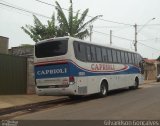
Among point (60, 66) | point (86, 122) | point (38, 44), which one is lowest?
point (86, 122)

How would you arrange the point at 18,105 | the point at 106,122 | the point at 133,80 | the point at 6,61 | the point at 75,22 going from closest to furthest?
1. the point at 106,122
2. the point at 18,105
3. the point at 6,61
4. the point at 133,80
5. the point at 75,22

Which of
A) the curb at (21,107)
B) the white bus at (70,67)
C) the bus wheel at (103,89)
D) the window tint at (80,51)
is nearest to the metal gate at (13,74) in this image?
the white bus at (70,67)

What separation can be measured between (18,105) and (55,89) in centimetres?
219

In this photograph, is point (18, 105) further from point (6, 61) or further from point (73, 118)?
point (73, 118)

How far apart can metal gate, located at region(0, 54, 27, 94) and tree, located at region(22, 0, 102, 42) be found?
9443 millimetres

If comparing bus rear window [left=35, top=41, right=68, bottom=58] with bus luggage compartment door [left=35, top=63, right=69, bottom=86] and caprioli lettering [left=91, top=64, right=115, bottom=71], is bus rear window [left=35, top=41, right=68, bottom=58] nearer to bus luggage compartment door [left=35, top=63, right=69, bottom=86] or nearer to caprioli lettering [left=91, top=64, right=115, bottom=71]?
bus luggage compartment door [left=35, top=63, right=69, bottom=86]

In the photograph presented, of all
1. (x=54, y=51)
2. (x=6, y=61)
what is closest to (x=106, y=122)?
(x=54, y=51)

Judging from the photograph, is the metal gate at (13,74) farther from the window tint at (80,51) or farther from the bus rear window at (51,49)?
the window tint at (80,51)

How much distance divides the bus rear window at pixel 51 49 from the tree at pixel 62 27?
11619mm

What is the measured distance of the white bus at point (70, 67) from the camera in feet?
61.0

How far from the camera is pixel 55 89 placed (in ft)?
61.9

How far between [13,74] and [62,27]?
11010 mm

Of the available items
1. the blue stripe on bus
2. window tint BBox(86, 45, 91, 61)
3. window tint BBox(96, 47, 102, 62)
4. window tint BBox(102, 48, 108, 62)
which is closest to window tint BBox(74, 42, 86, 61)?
window tint BBox(86, 45, 91, 61)

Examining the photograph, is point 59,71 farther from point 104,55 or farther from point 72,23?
point 72,23
